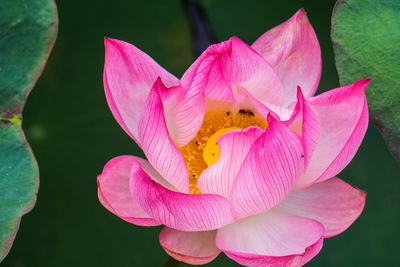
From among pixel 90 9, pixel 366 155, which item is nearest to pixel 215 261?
pixel 366 155

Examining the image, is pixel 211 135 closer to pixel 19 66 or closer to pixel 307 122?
pixel 307 122

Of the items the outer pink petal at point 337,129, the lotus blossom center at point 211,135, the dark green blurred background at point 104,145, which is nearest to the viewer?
the outer pink petal at point 337,129

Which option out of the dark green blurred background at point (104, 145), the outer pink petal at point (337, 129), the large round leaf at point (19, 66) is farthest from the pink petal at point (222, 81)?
the dark green blurred background at point (104, 145)

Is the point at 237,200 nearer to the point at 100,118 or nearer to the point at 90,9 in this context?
the point at 100,118

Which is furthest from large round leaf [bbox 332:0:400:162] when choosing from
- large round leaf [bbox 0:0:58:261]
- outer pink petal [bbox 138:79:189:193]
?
large round leaf [bbox 0:0:58:261]

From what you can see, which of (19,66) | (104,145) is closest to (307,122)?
(19,66)

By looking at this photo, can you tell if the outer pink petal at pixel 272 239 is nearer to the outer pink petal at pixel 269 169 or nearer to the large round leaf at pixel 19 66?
the outer pink petal at pixel 269 169

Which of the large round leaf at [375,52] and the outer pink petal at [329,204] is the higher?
the large round leaf at [375,52]

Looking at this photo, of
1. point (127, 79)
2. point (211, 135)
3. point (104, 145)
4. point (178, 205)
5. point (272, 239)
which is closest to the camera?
point (178, 205)
